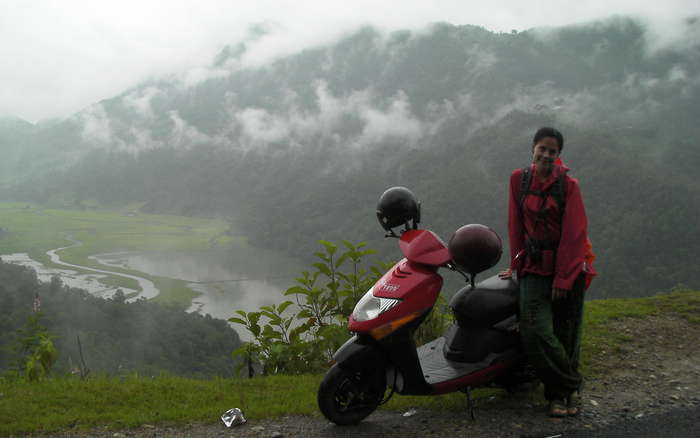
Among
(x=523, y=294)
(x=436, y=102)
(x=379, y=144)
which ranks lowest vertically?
(x=523, y=294)

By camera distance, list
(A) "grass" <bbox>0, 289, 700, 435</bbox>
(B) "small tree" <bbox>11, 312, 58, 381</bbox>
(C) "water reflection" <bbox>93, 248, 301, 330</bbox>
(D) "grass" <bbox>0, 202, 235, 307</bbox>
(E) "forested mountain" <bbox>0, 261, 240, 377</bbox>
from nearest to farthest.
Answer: (A) "grass" <bbox>0, 289, 700, 435</bbox>, (B) "small tree" <bbox>11, 312, 58, 381</bbox>, (E) "forested mountain" <bbox>0, 261, 240, 377</bbox>, (C) "water reflection" <bbox>93, 248, 301, 330</bbox>, (D) "grass" <bbox>0, 202, 235, 307</bbox>

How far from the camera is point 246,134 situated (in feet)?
604

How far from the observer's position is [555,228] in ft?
10.00

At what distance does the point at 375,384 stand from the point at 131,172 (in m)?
183

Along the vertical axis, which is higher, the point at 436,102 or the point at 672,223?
the point at 436,102

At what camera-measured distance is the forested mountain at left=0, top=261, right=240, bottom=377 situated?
74.4ft

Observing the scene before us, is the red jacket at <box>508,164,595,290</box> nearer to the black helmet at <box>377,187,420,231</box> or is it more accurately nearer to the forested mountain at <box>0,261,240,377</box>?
the black helmet at <box>377,187,420,231</box>

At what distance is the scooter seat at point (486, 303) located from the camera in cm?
326

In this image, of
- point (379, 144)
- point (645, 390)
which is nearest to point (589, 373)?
point (645, 390)

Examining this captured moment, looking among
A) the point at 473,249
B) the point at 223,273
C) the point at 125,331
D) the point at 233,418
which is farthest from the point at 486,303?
the point at 223,273

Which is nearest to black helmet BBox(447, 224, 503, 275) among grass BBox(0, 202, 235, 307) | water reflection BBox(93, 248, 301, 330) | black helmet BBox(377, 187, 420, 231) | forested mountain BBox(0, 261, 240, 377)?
black helmet BBox(377, 187, 420, 231)

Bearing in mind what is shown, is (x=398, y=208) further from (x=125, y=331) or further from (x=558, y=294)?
(x=125, y=331)

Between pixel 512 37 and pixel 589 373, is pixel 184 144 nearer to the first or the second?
pixel 512 37

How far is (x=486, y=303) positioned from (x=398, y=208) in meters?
0.84
